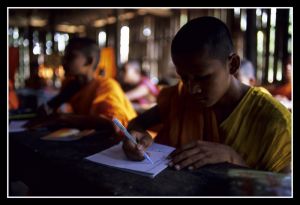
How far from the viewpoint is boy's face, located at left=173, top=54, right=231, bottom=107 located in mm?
1048

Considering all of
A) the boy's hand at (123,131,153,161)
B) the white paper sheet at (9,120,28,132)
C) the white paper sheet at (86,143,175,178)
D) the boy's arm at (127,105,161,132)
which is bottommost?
the white paper sheet at (86,143,175,178)

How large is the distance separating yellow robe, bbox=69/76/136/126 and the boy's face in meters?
0.58

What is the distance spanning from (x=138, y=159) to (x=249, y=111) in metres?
0.46

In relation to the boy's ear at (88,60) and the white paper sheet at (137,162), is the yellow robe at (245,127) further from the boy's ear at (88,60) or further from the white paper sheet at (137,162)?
the boy's ear at (88,60)

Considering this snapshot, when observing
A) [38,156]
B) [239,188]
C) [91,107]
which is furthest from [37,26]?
[239,188]

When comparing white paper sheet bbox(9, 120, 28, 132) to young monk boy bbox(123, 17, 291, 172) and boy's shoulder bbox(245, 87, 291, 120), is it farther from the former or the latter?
boy's shoulder bbox(245, 87, 291, 120)

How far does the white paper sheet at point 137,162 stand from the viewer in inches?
34.4

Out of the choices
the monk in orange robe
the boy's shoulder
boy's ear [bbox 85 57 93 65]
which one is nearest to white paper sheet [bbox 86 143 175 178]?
the boy's shoulder

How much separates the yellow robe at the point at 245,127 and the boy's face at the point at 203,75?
0.31 ft

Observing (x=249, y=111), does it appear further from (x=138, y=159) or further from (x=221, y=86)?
(x=138, y=159)

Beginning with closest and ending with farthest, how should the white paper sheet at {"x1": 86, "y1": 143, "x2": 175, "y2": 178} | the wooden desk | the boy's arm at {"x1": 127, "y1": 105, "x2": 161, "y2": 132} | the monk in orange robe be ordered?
the wooden desk, the white paper sheet at {"x1": 86, "y1": 143, "x2": 175, "y2": 178}, the boy's arm at {"x1": 127, "y1": 105, "x2": 161, "y2": 132}, the monk in orange robe

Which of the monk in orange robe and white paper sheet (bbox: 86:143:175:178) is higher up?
the monk in orange robe

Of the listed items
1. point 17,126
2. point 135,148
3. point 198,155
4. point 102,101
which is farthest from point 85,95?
point 198,155
